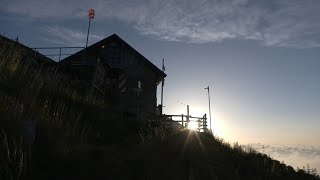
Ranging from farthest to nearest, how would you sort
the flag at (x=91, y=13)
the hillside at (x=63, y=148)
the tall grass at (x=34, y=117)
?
1. the flag at (x=91, y=13)
2. the tall grass at (x=34, y=117)
3. the hillside at (x=63, y=148)

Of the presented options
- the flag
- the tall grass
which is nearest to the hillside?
the tall grass

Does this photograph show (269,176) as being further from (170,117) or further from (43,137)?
(170,117)

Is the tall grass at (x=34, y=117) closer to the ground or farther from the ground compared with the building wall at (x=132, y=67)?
closer to the ground

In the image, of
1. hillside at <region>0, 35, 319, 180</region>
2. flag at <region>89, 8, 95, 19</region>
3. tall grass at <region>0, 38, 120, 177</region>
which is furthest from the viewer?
flag at <region>89, 8, 95, 19</region>

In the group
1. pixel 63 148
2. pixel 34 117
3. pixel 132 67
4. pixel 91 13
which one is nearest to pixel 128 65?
pixel 132 67

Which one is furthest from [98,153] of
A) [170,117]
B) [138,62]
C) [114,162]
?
[138,62]

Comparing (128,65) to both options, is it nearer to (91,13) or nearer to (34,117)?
(91,13)

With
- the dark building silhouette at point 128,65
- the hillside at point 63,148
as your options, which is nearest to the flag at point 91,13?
the dark building silhouette at point 128,65

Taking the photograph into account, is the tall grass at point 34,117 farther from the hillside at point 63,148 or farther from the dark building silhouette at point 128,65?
the dark building silhouette at point 128,65

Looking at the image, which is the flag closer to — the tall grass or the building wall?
the building wall

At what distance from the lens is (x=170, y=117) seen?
3067 centimetres

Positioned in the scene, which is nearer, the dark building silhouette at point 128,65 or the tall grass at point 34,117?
the tall grass at point 34,117

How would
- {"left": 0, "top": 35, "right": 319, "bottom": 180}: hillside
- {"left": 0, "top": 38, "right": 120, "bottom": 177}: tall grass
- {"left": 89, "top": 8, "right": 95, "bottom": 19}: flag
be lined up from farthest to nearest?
{"left": 89, "top": 8, "right": 95, "bottom": 19}: flag < {"left": 0, "top": 38, "right": 120, "bottom": 177}: tall grass < {"left": 0, "top": 35, "right": 319, "bottom": 180}: hillside

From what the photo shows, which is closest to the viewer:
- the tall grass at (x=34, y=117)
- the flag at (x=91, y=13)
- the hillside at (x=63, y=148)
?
the hillside at (x=63, y=148)
